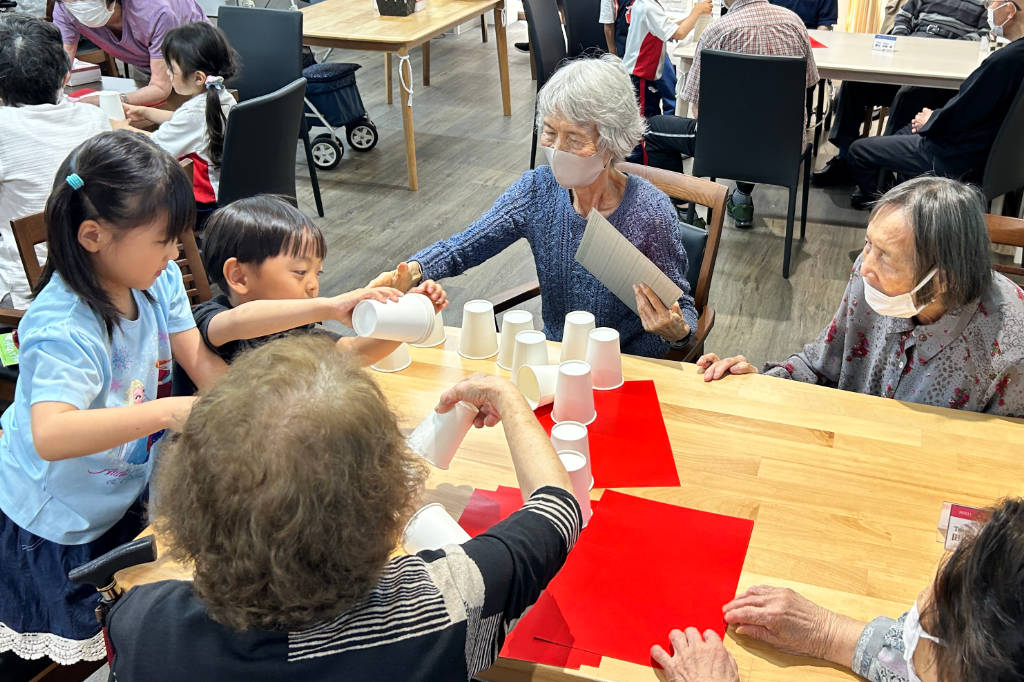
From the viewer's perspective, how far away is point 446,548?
1.02 metres

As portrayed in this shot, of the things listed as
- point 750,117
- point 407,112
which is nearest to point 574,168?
point 750,117

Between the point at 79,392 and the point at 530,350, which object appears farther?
the point at 530,350

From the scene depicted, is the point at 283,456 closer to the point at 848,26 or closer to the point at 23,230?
the point at 23,230

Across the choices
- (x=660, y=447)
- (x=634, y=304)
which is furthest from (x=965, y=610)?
(x=634, y=304)

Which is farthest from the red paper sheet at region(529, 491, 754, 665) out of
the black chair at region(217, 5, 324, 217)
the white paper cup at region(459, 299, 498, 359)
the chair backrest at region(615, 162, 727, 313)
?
the black chair at region(217, 5, 324, 217)

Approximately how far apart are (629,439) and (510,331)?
359 mm

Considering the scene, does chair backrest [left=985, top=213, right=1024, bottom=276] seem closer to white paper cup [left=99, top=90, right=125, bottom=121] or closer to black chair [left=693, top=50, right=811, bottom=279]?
black chair [left=693, top=50, right=811, bottom=279]

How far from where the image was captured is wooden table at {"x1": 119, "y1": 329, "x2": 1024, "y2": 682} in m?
1.30

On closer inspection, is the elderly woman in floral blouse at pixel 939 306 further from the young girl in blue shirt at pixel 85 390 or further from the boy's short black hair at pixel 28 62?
the boy's short black hair at pixel 28 62

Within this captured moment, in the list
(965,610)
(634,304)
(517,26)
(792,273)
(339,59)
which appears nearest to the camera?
(965,610)

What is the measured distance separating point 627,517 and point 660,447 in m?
0.21

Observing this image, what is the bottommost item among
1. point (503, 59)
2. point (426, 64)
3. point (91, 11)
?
point (426, 64)

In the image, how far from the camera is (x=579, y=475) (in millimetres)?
1358

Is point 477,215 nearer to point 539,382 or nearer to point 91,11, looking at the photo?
point 91,11
